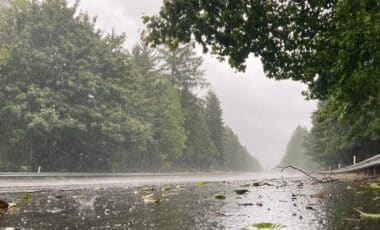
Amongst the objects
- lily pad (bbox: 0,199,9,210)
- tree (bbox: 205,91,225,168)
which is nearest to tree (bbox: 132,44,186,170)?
tree (bbox: 205,91,225,168)

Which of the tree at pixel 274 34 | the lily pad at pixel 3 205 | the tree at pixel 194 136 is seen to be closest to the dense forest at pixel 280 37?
the tree at pixel 274 34

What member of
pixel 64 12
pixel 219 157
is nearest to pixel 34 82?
pixel 64 12

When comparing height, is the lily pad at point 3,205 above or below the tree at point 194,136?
below

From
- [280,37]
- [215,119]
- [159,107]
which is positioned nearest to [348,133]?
[280,37]

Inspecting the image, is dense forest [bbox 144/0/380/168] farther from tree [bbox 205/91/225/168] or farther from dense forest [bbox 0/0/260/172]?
tree [bbox 205/91/225/168]

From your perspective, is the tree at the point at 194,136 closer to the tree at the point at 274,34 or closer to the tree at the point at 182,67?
the tree at the point at 182,67

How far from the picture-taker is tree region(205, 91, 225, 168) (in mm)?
85125

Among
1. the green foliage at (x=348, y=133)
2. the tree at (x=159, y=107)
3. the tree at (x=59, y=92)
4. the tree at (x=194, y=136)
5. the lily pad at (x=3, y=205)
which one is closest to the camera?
the lily pad at (x=3, y=205)

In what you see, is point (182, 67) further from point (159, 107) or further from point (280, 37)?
point (280, 37)

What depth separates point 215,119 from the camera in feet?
282

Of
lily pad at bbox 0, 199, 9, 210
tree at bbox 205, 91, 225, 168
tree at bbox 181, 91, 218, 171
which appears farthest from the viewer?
tree at bbox 205, 91, 225, 168

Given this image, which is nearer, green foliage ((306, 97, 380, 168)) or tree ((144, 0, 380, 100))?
tree ((144, 0, 380, 100))

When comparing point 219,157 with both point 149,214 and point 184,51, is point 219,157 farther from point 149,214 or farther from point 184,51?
point 149,214

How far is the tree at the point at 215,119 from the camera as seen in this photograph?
85.1m
